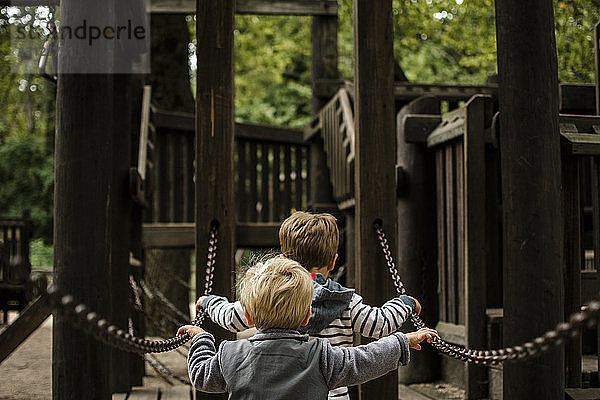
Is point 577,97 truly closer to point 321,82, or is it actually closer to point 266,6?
point 321,82

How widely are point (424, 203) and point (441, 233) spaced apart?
0.26 m

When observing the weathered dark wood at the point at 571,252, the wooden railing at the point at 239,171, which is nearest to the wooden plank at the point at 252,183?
the wooden railing at the point at 239,171

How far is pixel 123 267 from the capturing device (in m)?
4.93

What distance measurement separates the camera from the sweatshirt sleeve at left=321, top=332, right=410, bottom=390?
8.25 ft

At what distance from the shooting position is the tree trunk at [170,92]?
10.3 metres

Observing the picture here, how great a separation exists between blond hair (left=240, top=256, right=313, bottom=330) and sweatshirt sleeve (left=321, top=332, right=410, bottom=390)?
175 millimetres

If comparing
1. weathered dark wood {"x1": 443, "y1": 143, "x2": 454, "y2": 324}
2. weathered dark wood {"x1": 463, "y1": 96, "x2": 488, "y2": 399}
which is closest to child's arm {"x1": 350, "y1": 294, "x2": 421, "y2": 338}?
weathered dark wood {"x1": 463, "y1": 96, "x2": 488, "y2": 399}

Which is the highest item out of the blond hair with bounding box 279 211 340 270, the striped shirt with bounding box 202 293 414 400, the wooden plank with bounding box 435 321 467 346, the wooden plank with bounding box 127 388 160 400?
the blond hair with bounding box 279 211 340 270

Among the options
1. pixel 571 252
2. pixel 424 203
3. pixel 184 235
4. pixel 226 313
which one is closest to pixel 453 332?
pixel 424 203

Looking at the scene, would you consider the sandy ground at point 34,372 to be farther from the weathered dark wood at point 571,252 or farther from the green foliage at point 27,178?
the green foliage at point 27,178

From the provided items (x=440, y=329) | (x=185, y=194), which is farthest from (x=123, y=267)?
(x=185, y=194)

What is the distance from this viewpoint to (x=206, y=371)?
258cm

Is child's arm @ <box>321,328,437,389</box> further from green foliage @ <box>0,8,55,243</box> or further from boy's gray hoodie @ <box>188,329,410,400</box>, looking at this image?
green foliage @ <box>0,8,55,243</box>

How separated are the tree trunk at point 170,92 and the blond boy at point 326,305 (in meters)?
7.36
